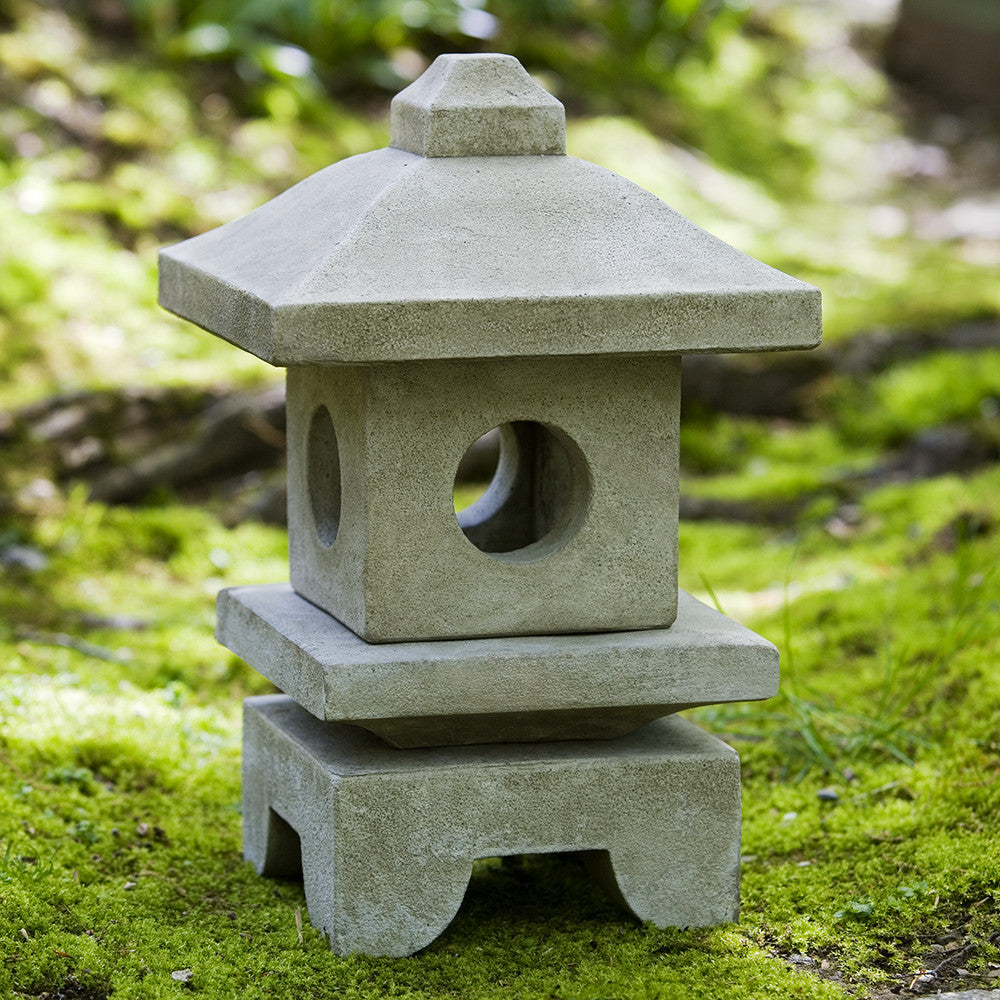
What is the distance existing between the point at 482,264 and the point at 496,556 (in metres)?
0.72

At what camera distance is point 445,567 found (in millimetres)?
3135

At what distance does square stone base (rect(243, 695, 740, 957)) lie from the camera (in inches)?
123

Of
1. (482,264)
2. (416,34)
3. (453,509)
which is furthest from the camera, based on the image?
(416,34)

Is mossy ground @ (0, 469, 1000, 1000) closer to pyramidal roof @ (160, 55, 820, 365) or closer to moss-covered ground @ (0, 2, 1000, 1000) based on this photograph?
moss-covered ground @ (0, 2, 1000, 1000)

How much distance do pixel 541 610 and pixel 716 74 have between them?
35.3 feet

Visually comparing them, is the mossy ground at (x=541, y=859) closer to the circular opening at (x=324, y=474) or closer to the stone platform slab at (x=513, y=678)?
the stone platform slab at (x=513, y=678)

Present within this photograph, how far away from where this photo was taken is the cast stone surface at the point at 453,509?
3078 mm

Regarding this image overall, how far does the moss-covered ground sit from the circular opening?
94cm

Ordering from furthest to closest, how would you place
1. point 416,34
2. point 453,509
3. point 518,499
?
point 416,34 → point 518,499 → point 453,509

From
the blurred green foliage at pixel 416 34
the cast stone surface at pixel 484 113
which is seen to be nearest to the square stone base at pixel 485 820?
the cast stone surface at pixel 484 113

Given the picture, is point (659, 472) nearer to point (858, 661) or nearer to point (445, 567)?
point (445, 567)

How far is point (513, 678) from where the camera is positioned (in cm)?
310

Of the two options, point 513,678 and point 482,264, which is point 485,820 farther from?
point 482,264

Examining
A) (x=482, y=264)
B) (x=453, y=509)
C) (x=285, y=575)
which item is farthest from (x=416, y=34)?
(x=453, y=509)
